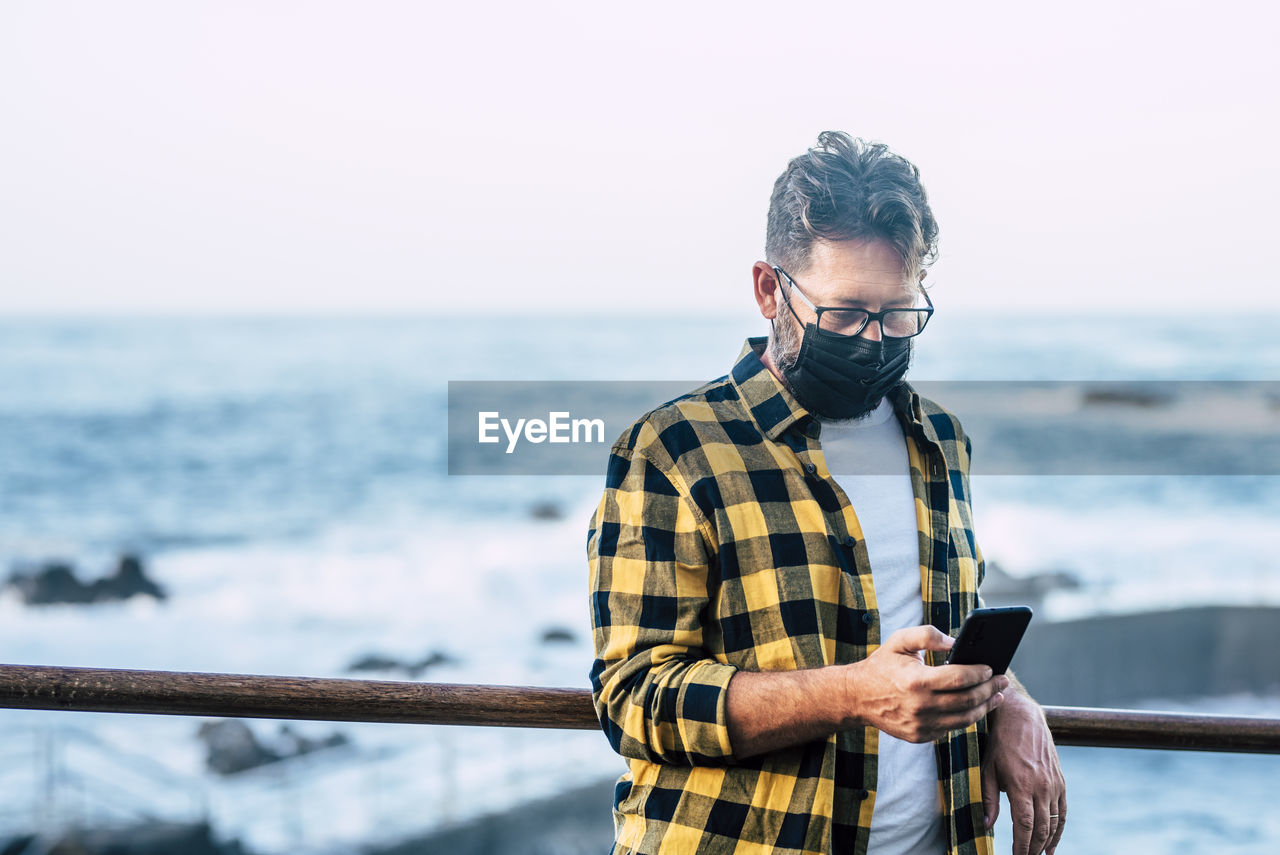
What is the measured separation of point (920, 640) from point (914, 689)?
45 mm

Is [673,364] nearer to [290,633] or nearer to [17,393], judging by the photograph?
[290,633]

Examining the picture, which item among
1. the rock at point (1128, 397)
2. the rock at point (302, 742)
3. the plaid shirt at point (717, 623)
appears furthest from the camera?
the rock at point (1128, 397)

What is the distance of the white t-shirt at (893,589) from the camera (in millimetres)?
1190

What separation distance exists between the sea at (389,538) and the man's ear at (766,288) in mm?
4129

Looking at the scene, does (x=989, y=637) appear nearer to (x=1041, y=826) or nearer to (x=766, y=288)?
(x=1041, y=826)

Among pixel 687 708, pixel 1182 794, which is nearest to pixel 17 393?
pixel 1182 794

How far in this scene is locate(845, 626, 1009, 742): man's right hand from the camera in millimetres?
994

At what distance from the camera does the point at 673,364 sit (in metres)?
22.5

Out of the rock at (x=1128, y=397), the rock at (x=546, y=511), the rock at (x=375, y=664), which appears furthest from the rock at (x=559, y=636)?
the rock at (x=1128, y=397)

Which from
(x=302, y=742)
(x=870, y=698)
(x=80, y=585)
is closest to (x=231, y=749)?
(x=302, y=742)

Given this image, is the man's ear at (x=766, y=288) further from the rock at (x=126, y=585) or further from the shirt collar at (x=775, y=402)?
the rock at (x=126, y=585)

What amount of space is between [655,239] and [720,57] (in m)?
3.20

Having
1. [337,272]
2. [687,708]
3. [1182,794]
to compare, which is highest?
[687,708]

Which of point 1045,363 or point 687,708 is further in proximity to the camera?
point 1045,363
